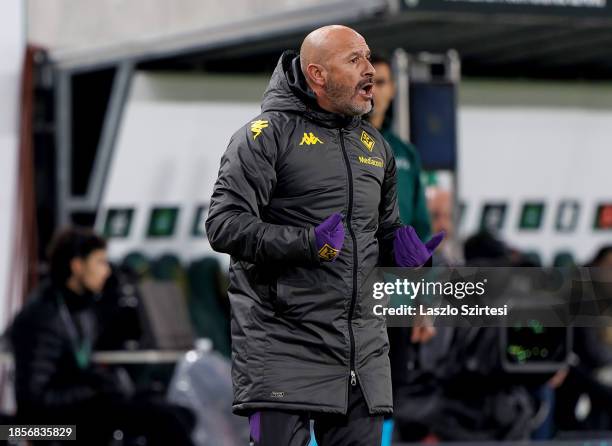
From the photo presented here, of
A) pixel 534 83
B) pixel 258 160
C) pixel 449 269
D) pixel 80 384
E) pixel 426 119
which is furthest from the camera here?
pixel 534 83

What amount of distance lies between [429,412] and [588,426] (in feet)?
4.37

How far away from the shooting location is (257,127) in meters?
4.99

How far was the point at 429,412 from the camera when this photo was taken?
9.11 m

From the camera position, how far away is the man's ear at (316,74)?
4996 millimetres

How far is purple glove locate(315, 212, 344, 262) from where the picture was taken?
481 centimetres

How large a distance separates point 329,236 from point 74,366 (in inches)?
159

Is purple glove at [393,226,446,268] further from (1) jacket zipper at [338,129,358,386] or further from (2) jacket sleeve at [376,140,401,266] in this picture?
(1) jacket zipper at [338,129,358,386]

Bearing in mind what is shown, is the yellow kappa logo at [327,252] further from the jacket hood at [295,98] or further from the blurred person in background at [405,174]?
the blurred person in background at [405,174]

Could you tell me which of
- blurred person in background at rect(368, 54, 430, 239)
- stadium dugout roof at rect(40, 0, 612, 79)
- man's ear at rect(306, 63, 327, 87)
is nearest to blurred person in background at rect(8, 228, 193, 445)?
stadium dugout roof at rect(40, 0, 612, 79)

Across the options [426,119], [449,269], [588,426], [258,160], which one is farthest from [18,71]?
[258,160]

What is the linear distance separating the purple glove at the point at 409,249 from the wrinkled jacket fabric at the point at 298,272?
107mm

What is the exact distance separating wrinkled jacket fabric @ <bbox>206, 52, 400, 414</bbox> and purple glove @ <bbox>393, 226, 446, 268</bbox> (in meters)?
0.11

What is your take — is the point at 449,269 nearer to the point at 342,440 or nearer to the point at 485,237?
the point at 342,440

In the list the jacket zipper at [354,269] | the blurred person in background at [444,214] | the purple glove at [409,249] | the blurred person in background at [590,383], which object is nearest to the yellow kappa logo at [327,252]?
the jacket zipper at [354,269]
